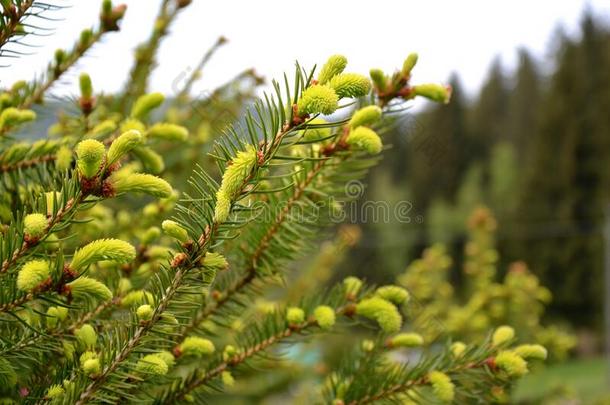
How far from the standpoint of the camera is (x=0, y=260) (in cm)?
73

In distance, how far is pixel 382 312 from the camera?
110cm

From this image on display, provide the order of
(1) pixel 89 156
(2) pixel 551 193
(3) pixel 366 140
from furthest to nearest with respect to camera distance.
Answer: (2) pixel 551 193
(3) pixel 366 140
(1) pixel 89 156

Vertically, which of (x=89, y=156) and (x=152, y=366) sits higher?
(x=89, y=156)

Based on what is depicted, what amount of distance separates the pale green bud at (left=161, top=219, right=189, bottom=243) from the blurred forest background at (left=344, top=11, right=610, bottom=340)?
11.7 meters

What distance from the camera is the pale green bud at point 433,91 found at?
110cm

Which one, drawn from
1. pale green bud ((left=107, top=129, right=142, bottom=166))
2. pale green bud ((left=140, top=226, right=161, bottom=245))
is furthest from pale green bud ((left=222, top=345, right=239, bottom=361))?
pale green bud ((left=107, top=129, right=142, bottom=166))

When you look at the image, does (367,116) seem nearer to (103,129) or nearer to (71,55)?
(103,129)

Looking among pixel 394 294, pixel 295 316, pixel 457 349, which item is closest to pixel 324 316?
pixel 295 316

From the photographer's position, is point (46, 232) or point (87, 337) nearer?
point (46, 232)

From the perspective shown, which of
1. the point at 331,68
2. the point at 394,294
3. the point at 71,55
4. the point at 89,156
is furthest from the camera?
the point at 71,55

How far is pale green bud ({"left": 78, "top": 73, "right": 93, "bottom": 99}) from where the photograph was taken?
117cm

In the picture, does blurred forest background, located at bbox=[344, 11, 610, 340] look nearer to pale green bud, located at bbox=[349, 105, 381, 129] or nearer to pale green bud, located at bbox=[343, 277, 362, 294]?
pale green bud, located at bbox=[343, 277, 362, 294]

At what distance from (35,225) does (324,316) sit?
53 centimetres

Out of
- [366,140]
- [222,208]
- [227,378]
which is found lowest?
[227,378]
